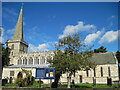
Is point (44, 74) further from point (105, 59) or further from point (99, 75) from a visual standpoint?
point (105, 59)

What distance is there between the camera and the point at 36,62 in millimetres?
53000

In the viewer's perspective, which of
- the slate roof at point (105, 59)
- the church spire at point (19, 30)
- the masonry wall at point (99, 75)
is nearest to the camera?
the masonry wall at point (99, 75)

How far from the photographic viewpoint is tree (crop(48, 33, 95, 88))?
20.0 meters

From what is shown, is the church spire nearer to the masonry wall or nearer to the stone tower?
the stone tower

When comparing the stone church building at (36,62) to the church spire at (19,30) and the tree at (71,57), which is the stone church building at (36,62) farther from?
the tree at (71,57)

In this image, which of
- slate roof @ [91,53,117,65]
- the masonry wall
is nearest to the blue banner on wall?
the masonry wall

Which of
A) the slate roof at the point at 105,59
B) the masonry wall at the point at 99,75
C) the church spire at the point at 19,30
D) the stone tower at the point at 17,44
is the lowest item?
the masonry wall at the point at 99,75

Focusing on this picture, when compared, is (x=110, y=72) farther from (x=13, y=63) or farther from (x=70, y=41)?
(x=13, y=63)

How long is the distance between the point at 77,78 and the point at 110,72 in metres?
9.38

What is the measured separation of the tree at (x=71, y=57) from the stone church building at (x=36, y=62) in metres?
14.5

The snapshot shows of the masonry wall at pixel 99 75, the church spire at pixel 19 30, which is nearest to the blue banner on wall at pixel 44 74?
the masonry wall at pixel 99 75

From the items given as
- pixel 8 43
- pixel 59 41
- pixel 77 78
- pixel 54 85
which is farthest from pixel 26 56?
pixel 54 85

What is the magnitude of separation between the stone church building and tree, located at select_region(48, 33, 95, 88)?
1448 centimetres

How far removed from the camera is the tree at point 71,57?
19953 millimetres
